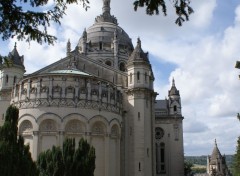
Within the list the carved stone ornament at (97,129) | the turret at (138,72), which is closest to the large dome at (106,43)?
the turret at (138,72)

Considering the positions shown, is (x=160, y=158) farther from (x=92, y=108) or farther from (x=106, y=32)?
(x=92, y=108)

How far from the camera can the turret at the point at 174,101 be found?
62.4 metres

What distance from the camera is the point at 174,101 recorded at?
210 ft

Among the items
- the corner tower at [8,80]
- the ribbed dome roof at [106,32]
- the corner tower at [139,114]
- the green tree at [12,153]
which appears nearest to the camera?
the green tree at [12,153]

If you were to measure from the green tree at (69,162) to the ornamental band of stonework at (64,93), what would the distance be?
990cm

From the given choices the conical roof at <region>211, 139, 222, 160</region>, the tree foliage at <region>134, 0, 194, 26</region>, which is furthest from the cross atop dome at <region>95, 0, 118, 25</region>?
the tree foliage at <region>134, 0, 194, 26</region>

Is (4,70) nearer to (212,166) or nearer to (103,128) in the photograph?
(103,128)

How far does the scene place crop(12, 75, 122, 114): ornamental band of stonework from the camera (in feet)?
131

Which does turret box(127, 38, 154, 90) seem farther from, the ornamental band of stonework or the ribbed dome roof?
the ribbed dome roof

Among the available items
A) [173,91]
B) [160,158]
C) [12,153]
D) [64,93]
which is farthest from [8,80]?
[173,91]

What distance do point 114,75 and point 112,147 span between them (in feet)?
35.0

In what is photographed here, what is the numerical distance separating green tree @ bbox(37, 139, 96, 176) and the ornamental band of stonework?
32.5 ft

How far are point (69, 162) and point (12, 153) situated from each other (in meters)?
7.13

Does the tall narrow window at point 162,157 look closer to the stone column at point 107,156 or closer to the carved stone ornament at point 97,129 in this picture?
the stone column at point 107,156
